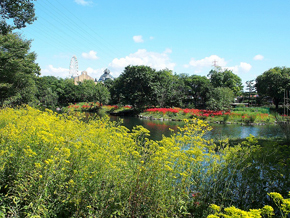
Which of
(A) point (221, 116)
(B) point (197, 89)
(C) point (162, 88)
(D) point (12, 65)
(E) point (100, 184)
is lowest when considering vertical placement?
(A) point (221, 116)

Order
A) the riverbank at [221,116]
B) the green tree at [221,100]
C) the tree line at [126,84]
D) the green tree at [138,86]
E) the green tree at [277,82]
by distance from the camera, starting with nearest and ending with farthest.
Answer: the tree line at [126,84] < the riverbank at [221,116] < the green tree at [221,100] < the green tree at [277,82] < the green tree at [138,86]

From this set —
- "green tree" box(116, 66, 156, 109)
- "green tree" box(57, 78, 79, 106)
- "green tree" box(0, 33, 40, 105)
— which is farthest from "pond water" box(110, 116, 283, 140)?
"green tree" box(57, 78, 79, 106)

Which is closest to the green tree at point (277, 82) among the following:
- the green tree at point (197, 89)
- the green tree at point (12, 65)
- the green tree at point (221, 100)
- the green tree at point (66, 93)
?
the green tree at point (221, 100)

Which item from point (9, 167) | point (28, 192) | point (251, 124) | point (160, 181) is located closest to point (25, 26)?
point (9, 167)

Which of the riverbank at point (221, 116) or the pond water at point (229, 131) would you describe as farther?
the riverbank at point (221, 116)

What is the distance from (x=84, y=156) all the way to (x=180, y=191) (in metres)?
1.79

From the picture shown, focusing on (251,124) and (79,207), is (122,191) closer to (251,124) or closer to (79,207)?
(79,207)

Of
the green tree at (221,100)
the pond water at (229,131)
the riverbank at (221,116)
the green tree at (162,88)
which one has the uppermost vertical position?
the green tree at (162,88)

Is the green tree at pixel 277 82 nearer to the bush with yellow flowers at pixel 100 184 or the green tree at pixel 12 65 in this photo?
the green tree at pixel 12 65

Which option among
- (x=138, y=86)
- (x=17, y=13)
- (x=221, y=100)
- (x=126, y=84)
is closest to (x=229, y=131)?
(x=221, y=100)

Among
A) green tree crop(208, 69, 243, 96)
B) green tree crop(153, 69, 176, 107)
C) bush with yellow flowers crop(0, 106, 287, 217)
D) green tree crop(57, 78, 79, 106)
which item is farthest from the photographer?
green tree crop(57, 78, 79, 106)

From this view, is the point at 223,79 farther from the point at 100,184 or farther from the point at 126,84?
the point at 100,184

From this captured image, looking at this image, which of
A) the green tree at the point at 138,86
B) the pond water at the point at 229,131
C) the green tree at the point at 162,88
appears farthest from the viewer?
the green tree at the point at 162,88

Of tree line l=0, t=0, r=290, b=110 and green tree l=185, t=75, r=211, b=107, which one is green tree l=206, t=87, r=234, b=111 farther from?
green tree l=185, t=75, r=211, b=107
